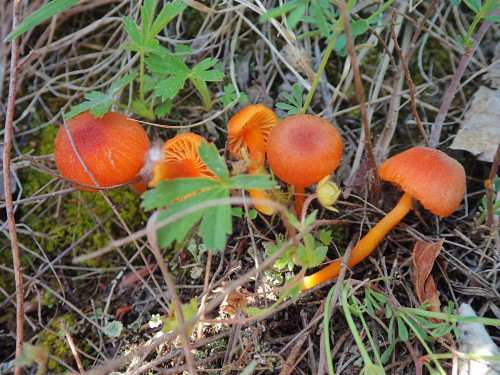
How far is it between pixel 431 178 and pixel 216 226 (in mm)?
1130

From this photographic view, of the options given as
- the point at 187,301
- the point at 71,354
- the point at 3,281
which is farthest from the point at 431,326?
the point at 3,281

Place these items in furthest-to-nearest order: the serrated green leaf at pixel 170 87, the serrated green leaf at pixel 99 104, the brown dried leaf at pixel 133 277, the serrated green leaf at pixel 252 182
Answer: the brown dried leaf at pixel 133 277 → the serrated green leaf at pixel 170 87 → the serrated green leaf at pixel 99 104 → the serrated green leaf at pixel 252 182

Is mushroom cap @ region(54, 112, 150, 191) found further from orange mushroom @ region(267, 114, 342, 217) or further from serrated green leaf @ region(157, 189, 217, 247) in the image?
orange mushroom @ region(267, 114, 342, 217)

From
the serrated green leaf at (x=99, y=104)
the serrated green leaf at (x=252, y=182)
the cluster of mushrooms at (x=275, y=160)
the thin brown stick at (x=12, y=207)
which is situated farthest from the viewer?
the serrated green leaf at (x=99, y=104)

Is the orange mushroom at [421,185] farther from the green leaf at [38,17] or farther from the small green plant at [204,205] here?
the green leaf at [38,17]

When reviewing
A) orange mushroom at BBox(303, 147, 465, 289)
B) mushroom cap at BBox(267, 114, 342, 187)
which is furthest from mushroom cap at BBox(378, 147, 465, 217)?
mushroom cap at BBox(267, 114, 342, 187)

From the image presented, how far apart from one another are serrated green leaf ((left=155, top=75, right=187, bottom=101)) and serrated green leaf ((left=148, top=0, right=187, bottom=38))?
0.87ft

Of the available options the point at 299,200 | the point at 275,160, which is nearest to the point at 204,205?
the point at 275,160

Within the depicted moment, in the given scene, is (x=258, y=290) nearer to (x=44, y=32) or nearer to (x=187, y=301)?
(x=187, y=301)

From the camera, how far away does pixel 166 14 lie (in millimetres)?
2320

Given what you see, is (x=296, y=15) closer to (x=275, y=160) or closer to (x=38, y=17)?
(x=275, y=160)

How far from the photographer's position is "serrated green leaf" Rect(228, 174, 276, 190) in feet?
5.59

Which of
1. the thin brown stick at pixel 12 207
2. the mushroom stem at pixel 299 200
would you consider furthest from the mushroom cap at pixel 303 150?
the thin brown stick at pixel 12 207

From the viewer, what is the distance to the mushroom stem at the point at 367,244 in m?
2.23
